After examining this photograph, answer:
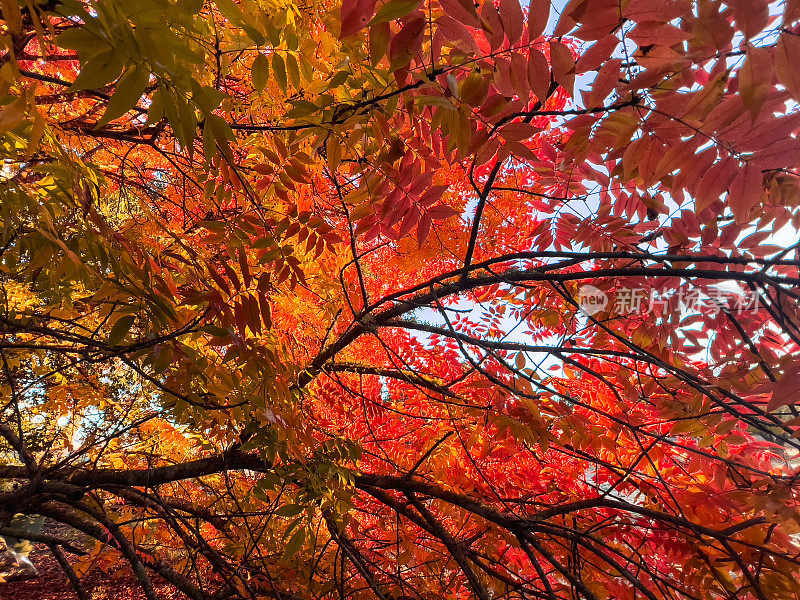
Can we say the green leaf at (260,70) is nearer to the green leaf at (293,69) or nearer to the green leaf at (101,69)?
the green leaf at (293,69)

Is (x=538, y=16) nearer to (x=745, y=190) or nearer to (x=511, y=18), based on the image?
(x=511, y=18)

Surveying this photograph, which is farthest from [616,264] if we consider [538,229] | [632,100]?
[632,100]

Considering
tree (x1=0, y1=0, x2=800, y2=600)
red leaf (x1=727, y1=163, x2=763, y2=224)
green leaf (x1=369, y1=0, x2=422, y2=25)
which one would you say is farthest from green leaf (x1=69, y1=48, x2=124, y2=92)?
red leaf (x1=727, y1=163, x2=763, y2=224)

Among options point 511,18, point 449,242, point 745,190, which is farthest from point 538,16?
point 449,242

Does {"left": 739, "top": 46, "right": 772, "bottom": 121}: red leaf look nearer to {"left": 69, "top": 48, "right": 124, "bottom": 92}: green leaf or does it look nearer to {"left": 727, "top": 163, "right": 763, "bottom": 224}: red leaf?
{"left": 727, "top": 163, "right": 763, "bottom": 224}: red leaf

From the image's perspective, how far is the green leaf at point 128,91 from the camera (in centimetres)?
72

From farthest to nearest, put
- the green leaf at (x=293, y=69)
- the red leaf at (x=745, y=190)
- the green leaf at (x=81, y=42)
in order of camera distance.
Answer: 1. the green leaf at (x=293, y=69)
2. the red leaf at (x=745, y=190)
3. the green leaf at (x=81, y=42)

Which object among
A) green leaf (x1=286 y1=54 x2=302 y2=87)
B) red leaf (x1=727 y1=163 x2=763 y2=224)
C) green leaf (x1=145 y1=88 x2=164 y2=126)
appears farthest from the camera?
green leaf (x1=286 y1=54 x2=302 y2=87)

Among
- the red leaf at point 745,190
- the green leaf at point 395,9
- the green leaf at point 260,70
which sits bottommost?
the red leaf at point 745,190

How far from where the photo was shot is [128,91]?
0.73 m

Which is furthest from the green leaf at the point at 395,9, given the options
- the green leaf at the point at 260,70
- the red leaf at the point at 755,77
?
the green leaf at the point at 260,70

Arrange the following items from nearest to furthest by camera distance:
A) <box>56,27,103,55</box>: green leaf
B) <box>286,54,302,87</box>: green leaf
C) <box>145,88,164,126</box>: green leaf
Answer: <box>56,27,103,55</box>: green leaf → <box>145,88,164,126</box>: green leaf → <box>286,54,302,87</box>: green leaf

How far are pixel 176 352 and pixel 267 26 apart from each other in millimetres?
1027

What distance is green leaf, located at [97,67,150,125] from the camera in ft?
2.38
